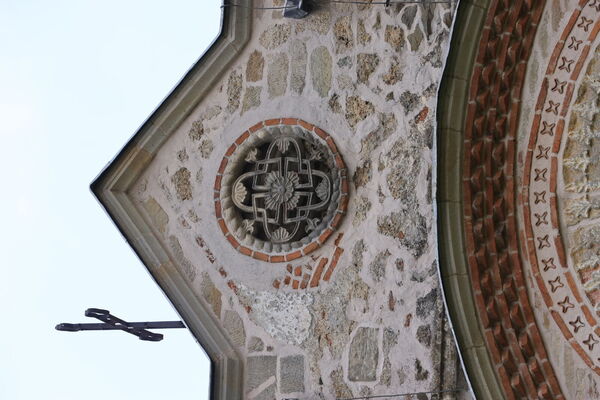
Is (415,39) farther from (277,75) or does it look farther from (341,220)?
(341,220)

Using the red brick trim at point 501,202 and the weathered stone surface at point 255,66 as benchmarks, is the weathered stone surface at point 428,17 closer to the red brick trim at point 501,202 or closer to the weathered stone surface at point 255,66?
the red brick trim at point 501,202

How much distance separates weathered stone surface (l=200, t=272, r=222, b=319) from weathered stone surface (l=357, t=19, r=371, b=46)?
2.08 m

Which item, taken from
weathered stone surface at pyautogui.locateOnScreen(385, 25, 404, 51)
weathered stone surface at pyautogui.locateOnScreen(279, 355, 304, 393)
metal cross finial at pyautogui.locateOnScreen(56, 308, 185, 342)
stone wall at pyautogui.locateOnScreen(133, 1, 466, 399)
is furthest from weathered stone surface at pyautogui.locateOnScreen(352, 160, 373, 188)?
metal cross finial at pyautogui.locateOnScreen(56, 308, 185, 342)

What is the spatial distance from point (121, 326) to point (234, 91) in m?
2.19

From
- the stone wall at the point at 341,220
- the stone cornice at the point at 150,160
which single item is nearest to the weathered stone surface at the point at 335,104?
the stone wall at the point at 341,220

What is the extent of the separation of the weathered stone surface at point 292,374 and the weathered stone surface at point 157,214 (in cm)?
147

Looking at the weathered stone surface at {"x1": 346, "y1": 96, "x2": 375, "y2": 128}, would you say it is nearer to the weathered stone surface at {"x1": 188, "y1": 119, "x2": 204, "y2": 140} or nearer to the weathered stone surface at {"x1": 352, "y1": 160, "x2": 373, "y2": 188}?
the weathered stone surface at {"x1": 352, "y1": 160, "x2": 373, "y2": 188}

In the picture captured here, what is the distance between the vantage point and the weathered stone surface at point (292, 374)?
7.23 meters

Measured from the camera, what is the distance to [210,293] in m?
Result: 7.69

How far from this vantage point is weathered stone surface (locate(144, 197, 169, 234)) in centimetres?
795

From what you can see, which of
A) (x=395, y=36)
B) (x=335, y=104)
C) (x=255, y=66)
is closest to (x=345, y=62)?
(x=335, y=104)

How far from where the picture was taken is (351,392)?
23.0 feet

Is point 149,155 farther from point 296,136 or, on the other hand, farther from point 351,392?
point 351,392

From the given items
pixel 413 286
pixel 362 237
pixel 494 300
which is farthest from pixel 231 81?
pixel 494 300
